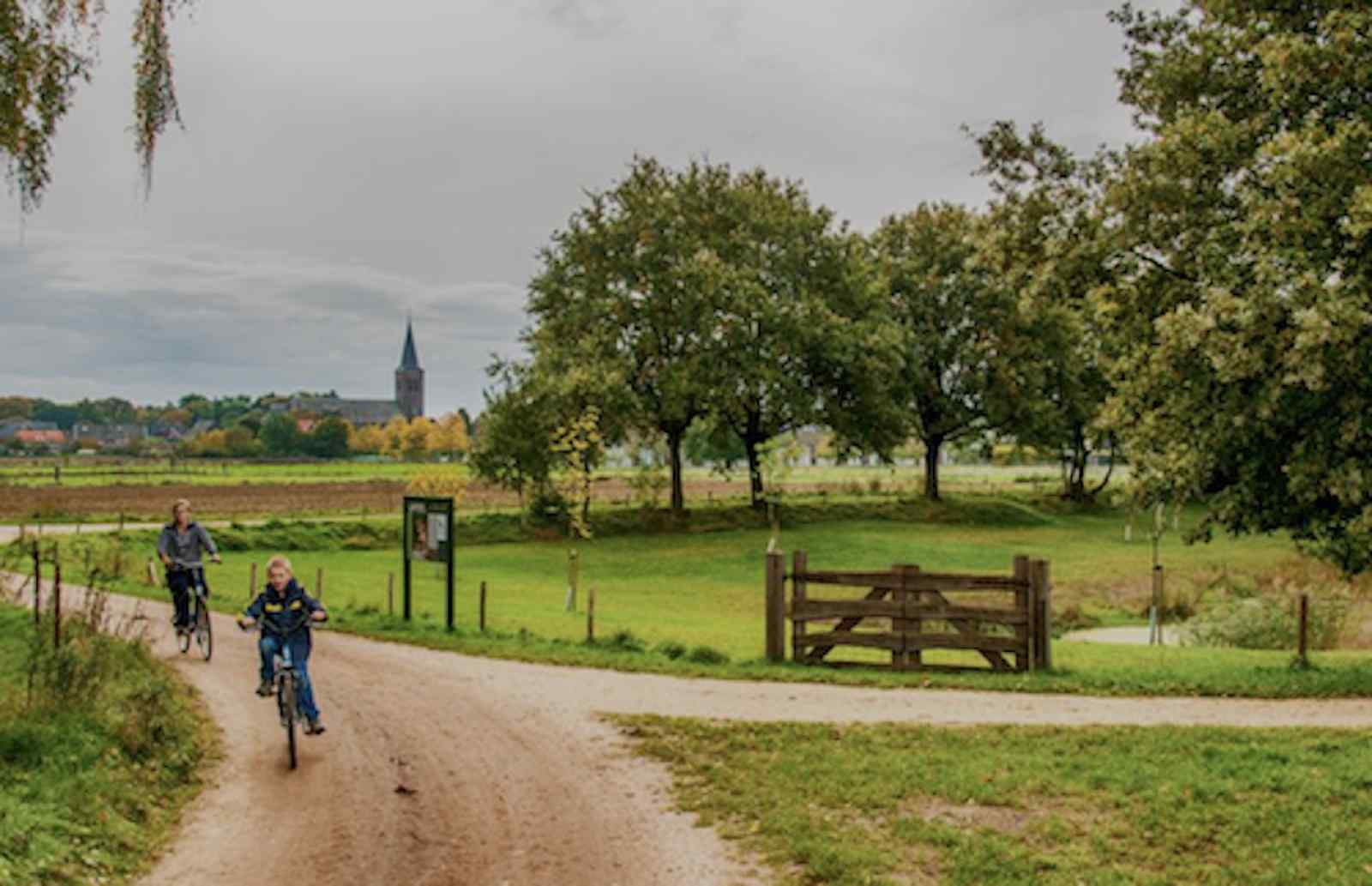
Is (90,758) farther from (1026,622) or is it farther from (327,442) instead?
(327,442)

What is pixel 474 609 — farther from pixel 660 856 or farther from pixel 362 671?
pixel 660 856

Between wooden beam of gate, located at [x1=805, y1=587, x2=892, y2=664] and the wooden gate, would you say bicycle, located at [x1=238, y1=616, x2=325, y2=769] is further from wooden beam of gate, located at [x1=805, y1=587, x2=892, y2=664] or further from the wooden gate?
wooden beam of gate, located at [x1=805, y1=587, x2=892, y2=664]

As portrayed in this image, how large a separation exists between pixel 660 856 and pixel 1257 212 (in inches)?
511

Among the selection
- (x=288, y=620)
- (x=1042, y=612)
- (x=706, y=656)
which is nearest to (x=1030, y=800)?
(x=1042, y=612)

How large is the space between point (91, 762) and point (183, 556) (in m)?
6.97

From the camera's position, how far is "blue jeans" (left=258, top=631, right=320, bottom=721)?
11.2m

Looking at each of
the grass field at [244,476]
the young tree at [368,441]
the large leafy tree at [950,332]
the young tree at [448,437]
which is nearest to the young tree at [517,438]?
the grass field at [244,476]

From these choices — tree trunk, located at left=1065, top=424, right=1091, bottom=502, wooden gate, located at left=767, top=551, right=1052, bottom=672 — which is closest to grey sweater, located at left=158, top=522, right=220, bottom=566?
wooden gate, located at left=767, top=551, right=1052, bottom=672

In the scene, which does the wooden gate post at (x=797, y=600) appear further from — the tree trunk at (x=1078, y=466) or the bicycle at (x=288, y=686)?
the tree trunk at (x=1078, y=466)

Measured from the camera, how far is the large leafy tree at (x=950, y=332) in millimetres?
60719

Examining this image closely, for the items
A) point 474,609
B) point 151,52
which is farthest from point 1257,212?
point 474,609

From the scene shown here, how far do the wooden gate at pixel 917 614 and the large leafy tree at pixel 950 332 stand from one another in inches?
1752

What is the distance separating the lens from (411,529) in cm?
2112

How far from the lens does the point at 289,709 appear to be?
10.8 meters
